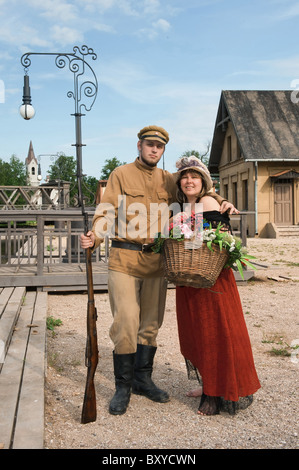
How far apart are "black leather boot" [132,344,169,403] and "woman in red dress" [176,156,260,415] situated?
1.29 ft

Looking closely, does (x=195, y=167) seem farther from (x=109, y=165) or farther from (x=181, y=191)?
(x=109, y=165)

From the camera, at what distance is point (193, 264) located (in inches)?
122

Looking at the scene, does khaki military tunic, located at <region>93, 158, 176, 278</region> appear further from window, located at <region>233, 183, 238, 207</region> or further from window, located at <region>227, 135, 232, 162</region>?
window, located at <region>227, 135, 232, 162</region>

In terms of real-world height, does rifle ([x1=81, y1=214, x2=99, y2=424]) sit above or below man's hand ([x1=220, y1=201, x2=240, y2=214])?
below

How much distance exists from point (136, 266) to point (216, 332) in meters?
0.76

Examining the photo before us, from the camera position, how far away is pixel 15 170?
103562 mm

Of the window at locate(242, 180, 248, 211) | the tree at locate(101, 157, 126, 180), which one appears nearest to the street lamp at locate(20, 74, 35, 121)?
the window at locate(242, 180, 248, 211)

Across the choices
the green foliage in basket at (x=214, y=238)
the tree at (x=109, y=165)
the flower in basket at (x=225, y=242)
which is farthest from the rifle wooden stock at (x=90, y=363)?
the tree at (x=109, y=165)

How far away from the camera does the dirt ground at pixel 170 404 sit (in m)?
3.05

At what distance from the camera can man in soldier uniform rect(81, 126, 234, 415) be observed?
Result: 3.53 m

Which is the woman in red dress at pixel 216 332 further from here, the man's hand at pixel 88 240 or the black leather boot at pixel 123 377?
the man's hand at pixel 88 240

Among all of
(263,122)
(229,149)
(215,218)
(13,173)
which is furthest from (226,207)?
(13,173)

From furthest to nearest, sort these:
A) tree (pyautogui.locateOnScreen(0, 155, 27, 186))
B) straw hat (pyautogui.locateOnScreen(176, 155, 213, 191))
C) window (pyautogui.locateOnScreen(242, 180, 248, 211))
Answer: tree (pyautogui.locateOnScreen(0, 155, 27, 186))
window (pyautogui.locateOnScreen(242, 180, 248, 211))
straw hat (pyautogui.locateOnScreen(176, 155, 213, 191))

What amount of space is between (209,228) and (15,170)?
105 metres
